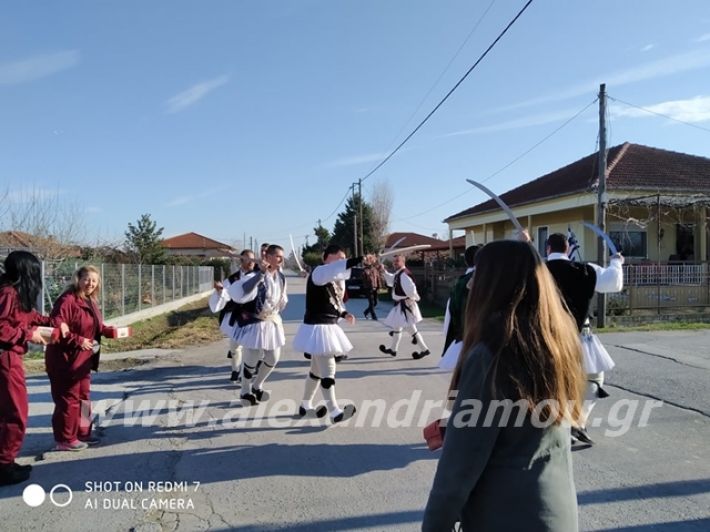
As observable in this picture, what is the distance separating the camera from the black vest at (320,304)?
632cm

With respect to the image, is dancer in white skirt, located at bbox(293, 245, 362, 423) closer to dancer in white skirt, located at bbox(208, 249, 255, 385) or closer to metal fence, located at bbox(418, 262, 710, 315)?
dancer in white skirt, located at bbox(208, 249, 255, 385)

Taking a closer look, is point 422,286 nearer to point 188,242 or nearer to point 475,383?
point 475,383

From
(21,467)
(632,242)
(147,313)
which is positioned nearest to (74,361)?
(21,467)

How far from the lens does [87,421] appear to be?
568 cm

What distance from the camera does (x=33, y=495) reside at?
14.5ft

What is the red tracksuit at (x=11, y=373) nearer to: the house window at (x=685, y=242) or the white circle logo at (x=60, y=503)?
the white circle logo at (x=60, y=503)

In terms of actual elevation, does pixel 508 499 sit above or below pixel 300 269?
below

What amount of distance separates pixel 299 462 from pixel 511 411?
12.0ft

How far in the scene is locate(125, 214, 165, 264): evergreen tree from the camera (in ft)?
114

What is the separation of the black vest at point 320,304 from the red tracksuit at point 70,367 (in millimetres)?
2291

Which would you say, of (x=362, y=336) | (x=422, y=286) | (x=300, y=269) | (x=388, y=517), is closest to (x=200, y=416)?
(x=300, y=269)

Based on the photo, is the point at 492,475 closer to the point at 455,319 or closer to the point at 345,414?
the point at 455,319

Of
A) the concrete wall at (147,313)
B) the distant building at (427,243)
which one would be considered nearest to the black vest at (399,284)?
the concrete wall at (147,313)

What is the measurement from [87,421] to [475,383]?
201 inches
